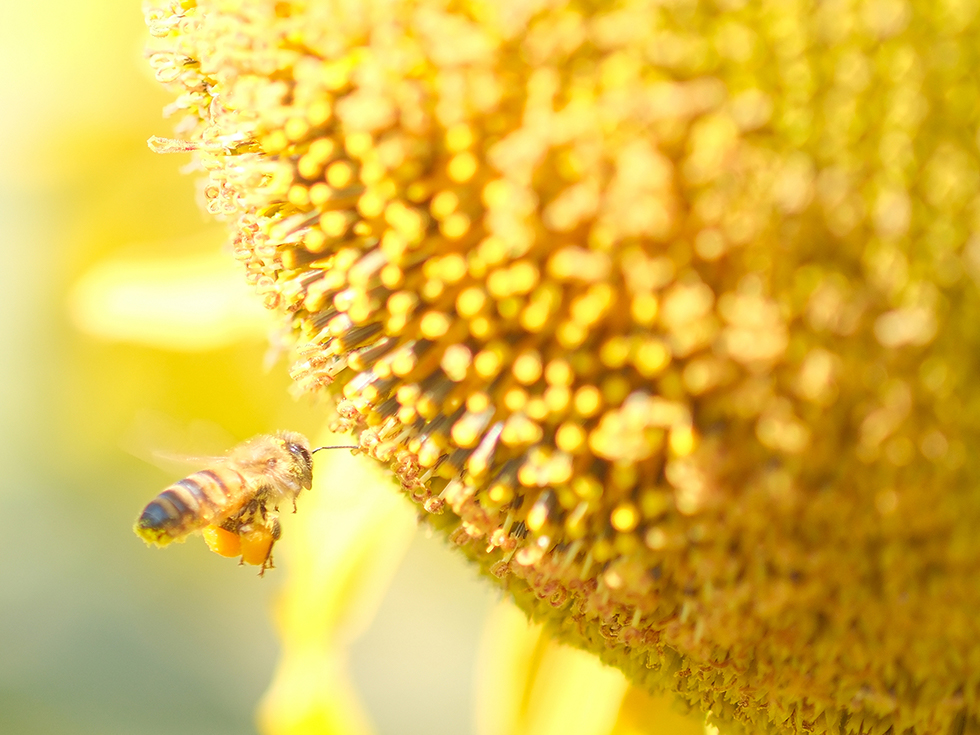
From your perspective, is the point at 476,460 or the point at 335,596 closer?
the point at 476,460

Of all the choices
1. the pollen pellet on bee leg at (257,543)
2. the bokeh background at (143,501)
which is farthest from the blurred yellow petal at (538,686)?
the pollen pellet on bee leg at (257,543)

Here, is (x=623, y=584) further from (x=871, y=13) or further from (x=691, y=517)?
(x=871, y=13)

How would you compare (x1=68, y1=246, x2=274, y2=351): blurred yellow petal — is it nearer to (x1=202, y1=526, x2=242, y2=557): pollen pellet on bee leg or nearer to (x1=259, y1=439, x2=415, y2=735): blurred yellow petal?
(x1=259, y1=439, x2=415, y2=735): blurred yellow petal

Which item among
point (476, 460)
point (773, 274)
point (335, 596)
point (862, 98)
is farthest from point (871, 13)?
point (335, 596)

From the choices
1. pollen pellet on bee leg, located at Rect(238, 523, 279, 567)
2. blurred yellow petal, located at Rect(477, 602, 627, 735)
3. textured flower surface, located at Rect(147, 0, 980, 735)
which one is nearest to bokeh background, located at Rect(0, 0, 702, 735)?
blurred yellow petal, located at Rect(477, 602, 627, 735)

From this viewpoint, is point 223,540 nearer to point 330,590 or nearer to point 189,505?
point 189,505

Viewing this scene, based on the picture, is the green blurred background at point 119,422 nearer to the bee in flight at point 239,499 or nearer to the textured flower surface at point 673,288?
the bee in flight at point 239,499

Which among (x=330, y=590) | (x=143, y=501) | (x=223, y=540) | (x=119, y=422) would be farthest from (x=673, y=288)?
(x=143, y=501)
